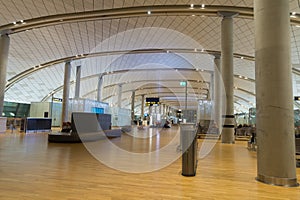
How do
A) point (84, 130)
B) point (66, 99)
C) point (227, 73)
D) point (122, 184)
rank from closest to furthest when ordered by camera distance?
point (122, 184) < point (84, 130) < point (227, 73) < point (66, 99)

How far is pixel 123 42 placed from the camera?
52.7 ft

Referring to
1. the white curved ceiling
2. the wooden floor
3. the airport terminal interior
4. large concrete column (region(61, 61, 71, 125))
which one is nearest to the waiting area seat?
the airport terminal interior

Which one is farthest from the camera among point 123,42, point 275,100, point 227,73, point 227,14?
point 123,42

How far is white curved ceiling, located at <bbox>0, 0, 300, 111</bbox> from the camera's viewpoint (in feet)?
37.3

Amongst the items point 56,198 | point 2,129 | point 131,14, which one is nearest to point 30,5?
point 131,14

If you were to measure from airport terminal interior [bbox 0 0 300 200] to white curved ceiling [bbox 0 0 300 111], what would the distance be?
0.09 metres

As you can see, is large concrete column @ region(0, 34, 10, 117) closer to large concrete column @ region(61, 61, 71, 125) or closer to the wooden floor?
large concrete column @ region(61, 61, 71, 125)

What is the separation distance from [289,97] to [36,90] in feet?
107

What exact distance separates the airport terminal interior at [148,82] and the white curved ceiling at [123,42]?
92mm

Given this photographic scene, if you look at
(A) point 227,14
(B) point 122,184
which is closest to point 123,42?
(A) point 227,14

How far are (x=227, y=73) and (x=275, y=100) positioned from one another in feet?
24.0

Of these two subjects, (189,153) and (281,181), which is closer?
(281,181)

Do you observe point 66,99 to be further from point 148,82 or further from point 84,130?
point 148,82

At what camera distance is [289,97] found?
3447mm
